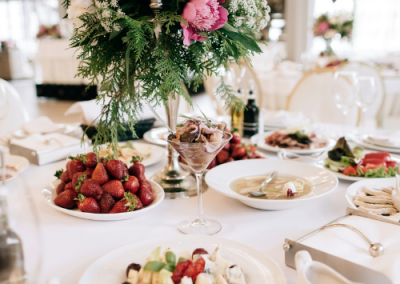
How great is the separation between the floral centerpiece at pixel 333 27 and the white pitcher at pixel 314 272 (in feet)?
16.5

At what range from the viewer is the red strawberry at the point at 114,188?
90 cm

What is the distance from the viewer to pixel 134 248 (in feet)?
2.31

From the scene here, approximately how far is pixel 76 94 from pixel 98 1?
872 cm

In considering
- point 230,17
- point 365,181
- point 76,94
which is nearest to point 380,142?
point 365,181

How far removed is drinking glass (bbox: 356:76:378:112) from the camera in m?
1.60

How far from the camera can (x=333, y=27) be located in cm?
516

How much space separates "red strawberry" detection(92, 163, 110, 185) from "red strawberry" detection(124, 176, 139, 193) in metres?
→ 0.05

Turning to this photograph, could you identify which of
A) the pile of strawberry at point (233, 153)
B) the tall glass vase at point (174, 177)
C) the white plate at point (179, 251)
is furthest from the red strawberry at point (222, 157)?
the white plate at point (179, 251)

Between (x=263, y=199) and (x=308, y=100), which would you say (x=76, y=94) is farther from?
(x=263, y=199)

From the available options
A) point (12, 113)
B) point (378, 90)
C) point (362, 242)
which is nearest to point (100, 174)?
point (362, 242)

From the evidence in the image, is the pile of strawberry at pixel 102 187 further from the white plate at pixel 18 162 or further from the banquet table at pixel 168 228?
the white plate at pixel 18 162

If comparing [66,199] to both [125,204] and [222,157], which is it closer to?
[125,204]

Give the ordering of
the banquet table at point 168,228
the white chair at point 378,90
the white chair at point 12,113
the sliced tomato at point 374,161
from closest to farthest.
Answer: the banquet table at point 168,228 < the sliced tomato at point 374,161 < the white chair at point 12,113 < the white chair at point 378,90

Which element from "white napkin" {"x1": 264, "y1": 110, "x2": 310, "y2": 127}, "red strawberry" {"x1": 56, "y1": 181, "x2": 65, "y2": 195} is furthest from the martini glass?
"white napkin" {"x1": 264, "y1": 110, "x2": 310, "y2": 127}
